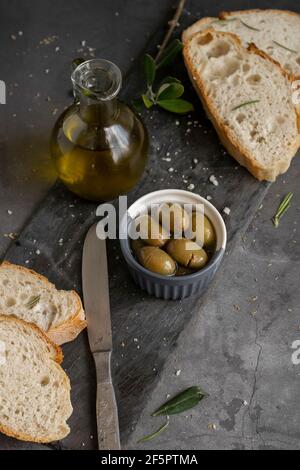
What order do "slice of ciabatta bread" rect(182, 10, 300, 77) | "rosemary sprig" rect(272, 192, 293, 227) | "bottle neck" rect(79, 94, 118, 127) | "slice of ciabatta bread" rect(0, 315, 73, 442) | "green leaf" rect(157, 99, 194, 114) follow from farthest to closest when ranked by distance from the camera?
"slice of ciabatta bread" rect(182, 10, 300, 77), "green leaf" rect(157, 99, 194, 114), "rosemary sprig" rect(272, 192, 293, 227), "bottle neck" rect(79, 94, 118, 127), "slice of ciabatta bread" rect(0, 315, 73, 442)

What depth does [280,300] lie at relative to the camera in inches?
118

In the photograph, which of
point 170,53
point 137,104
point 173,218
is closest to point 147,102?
point 137,104

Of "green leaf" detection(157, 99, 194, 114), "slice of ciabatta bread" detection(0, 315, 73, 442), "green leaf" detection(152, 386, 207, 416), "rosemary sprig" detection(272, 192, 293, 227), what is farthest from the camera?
"green leaf" detection(157, 99, 194, 114)

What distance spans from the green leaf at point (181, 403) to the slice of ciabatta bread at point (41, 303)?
15.1 inches

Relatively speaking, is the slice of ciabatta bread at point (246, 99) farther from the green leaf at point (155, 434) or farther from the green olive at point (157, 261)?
the green leaf at point (155, 434)

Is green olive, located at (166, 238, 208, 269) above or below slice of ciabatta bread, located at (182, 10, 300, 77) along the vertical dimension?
below

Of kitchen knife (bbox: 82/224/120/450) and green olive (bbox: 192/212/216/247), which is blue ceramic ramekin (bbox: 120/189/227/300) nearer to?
green olive (bbox: 192/212/216/247)

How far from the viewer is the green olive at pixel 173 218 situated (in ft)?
9.45

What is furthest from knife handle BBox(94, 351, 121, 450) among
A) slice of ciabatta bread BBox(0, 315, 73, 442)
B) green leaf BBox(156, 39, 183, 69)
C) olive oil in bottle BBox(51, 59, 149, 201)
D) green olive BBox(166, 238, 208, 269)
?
green leaf BBox(156, 39, 183, 69)

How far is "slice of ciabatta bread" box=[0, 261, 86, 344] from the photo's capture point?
9.12 ft

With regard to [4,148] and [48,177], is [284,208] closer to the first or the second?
[48,177]

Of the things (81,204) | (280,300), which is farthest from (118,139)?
(280,300)

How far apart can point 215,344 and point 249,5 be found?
1.62 metres

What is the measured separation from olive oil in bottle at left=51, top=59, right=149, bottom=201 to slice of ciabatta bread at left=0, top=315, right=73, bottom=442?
598 mm
